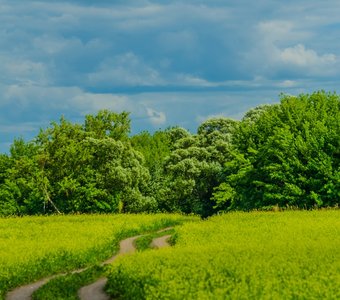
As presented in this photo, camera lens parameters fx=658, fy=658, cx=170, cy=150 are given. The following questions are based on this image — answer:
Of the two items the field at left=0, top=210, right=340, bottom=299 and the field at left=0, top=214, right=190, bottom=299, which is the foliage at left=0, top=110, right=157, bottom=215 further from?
the field at left=0, top=210, right=340, bottom=299

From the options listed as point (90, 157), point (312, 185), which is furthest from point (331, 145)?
point (90, 157)

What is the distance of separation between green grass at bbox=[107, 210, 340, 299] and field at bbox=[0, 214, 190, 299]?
228 inches

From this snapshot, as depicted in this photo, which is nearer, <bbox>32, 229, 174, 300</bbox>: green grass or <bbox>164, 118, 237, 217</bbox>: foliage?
<bbox>32, 229, 174, 300</bbox>: green grass

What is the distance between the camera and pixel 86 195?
258 ft

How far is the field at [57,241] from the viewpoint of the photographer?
31922 millimetres

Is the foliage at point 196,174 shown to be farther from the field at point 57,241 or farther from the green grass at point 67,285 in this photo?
the green grass at point 67,285

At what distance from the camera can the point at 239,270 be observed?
22609mm

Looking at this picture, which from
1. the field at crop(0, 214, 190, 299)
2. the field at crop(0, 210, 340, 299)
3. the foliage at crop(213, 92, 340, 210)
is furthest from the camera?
the foliage at crop(213, 92, 340, 210)

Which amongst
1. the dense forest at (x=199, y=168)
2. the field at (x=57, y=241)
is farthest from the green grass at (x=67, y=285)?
the dense forest at (x=199, y=168)

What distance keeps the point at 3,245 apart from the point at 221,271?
20429mm

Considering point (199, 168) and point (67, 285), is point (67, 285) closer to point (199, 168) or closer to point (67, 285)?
point (67, 285)

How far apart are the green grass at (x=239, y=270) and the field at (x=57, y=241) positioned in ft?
19.0

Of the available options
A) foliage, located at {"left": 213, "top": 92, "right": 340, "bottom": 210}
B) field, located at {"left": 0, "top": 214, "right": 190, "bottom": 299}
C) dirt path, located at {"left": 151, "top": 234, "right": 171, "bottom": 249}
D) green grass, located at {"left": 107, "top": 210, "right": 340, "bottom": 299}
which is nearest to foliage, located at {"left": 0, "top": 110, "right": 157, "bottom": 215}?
foliage, located at {"left": 213, "top": 92, "right": 340, "bottom": 210}

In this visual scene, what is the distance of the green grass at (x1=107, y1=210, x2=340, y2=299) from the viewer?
65.0 ft
